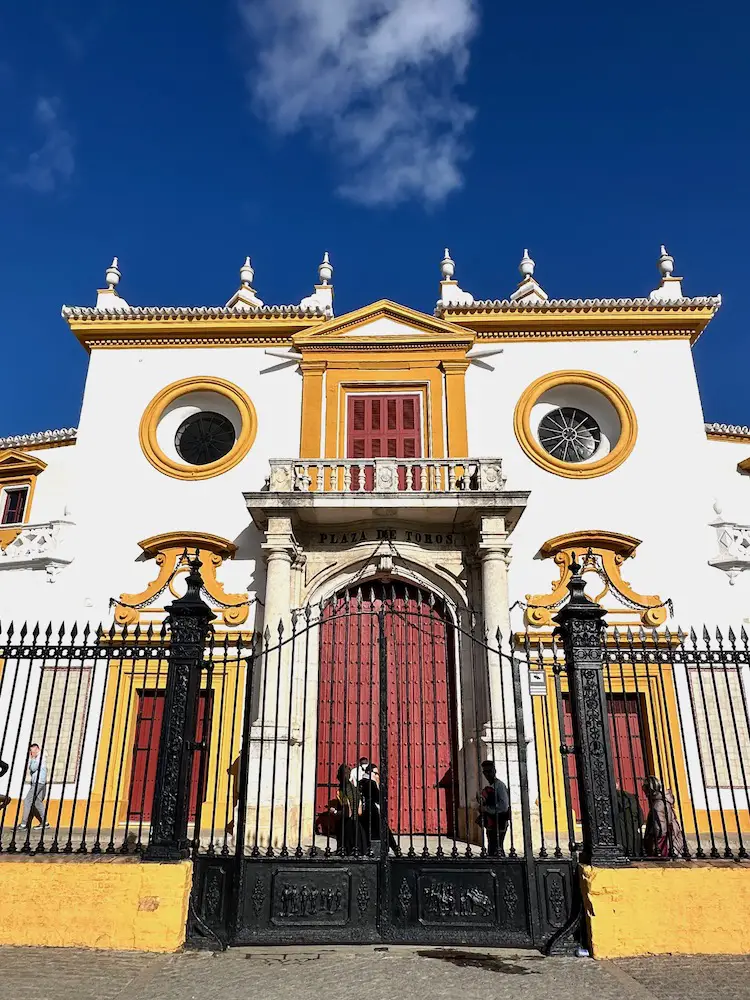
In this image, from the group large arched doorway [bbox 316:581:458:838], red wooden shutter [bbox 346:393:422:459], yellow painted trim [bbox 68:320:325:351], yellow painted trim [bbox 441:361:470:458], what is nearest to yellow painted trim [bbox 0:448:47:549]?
yellow painted trim [bbox 68:320:325:351]

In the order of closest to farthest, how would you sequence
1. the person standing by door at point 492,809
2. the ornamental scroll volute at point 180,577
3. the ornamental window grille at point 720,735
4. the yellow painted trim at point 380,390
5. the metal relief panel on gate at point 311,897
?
the metal relief panel on gate at point 311,897 → the person standing by door at point 492,809 → the ornamental window grille at point 720,735 → the ornamental scroll volute at point 180,577 → the yellow painted trim at point 380,390

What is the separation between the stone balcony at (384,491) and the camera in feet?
40.0

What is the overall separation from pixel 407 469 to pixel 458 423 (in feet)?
6.80

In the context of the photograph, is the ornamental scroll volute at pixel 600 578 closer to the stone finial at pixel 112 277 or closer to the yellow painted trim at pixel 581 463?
the yellow painted trim at pixel 581 463

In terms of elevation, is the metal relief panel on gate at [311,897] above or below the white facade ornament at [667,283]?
below

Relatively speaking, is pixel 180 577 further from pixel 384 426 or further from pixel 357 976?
pixel 357 976

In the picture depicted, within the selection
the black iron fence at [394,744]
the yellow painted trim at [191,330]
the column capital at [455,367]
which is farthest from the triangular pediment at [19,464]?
the column capital at [455,367]

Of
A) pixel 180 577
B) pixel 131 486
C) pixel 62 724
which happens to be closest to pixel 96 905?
pixel 62 724

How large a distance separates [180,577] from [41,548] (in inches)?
109

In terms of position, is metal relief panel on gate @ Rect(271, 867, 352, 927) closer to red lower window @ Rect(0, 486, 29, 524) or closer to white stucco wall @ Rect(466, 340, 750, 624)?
white stucco wall @ Rect(466, 340, 750, 624)

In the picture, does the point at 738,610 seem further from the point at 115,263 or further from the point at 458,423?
the point at 115,263

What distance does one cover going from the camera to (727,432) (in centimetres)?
1452

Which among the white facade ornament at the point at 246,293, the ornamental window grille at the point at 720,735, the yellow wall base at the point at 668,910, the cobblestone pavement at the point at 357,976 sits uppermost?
the white facade ornament at the point at 246,293

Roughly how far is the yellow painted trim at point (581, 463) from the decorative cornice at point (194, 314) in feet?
15.6
